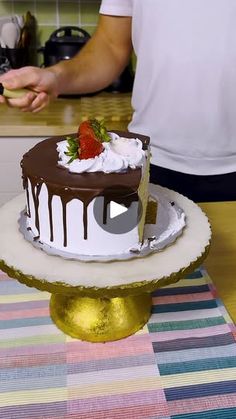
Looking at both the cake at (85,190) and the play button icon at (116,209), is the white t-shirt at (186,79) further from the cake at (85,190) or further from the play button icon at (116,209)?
the play button icon at (116,209)

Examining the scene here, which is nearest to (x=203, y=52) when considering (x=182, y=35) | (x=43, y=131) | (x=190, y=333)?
(x=182, y=35)

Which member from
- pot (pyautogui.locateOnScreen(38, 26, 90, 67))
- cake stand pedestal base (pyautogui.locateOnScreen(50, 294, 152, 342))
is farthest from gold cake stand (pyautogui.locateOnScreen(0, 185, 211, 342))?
pot (pyautogui.locateOnScreen(38, 26, 90, 67))

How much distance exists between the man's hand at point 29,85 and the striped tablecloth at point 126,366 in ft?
1.25

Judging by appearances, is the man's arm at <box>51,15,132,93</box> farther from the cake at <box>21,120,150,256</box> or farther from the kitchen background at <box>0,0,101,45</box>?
the kitchen background at <box>0,0,101,45</box>

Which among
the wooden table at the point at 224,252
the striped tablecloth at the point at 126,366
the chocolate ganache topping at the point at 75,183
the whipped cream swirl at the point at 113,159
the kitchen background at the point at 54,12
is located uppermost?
the whipped cream swirl at the point at 113,159

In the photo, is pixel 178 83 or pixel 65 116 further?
pixel 65 116

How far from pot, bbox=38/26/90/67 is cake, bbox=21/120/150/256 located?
138 cm

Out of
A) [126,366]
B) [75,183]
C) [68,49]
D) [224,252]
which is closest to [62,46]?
[68,49]

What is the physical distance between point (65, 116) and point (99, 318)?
47.7 inches

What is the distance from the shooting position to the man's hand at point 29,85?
1.02 meters

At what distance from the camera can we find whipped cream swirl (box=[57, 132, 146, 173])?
77 centimetres

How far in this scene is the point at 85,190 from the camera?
0.73 metres

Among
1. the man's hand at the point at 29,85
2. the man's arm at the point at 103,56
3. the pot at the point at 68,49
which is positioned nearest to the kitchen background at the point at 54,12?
the pot at the point at 68,49

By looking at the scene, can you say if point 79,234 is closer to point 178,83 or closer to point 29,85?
point 29,85
